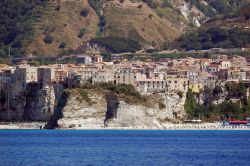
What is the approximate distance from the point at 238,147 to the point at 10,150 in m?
17.8

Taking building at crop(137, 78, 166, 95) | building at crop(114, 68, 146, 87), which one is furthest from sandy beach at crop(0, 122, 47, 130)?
building at crop(137, 78, 166, 95)

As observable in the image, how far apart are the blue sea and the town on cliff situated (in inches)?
151

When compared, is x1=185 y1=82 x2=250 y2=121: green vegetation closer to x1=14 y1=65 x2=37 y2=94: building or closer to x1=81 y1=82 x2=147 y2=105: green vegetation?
x1=81 y1=82 x2=147 y2=105: green vegetation

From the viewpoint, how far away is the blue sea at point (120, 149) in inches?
3255

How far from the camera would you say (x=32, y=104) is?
15400 cm

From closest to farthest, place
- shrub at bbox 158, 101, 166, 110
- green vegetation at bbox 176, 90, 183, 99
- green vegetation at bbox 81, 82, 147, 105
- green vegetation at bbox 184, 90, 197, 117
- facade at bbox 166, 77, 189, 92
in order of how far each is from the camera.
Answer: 1. green vegetation at bbox 81, 82, 147, 105
2. shrub at bbox 158, 101, 166, 110
3. green vegetation at bbox 176, 90, 183, 99
4. green vegetation at bbox 184, 90, 197, 117
5. facade at bbox 166, 77, 189, 92

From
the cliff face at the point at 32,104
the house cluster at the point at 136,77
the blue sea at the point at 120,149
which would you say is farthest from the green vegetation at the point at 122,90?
the cliff face at the point at 32,104

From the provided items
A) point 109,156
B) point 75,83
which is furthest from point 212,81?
point 109,156

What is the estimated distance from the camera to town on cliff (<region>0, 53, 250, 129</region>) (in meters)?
140

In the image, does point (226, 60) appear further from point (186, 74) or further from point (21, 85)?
point (21, 85)

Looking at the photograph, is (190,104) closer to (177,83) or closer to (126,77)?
(177,83)

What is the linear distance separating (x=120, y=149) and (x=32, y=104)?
55.7 meters

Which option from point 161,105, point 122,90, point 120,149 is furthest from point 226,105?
point 120,149

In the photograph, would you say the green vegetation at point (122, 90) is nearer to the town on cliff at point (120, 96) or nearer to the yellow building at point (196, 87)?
the town on cliff at point (120, 96)
